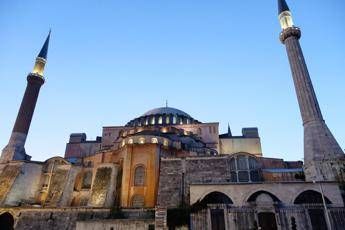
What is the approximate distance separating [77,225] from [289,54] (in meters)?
25.2

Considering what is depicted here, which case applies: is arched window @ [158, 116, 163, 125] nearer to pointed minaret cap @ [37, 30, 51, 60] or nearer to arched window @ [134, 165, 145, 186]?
arched window @ [134, 165, 145, 186]

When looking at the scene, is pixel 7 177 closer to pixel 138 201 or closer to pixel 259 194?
pixel 138 201

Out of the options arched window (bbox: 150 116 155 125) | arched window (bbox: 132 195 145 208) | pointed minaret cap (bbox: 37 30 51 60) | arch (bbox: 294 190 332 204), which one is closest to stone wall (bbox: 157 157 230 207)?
arched window (bbox: 132 195 145 208)

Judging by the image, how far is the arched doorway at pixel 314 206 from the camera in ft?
54.9

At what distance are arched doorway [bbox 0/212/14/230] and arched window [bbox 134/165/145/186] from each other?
1109 cm

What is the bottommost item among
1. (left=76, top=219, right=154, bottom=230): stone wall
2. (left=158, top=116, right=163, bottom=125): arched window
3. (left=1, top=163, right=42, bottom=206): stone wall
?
(left=76, top=219, right=154, bottom=230): stone wall

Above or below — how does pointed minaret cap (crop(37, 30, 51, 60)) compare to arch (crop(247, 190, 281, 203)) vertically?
above

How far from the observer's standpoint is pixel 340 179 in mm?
19656

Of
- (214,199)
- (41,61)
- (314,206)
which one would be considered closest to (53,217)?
(214,199)

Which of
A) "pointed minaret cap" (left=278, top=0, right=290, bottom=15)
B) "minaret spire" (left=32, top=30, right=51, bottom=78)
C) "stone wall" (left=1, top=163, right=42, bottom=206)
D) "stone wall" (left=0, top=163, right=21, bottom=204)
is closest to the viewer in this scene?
"stone wall" (left=0, top=163, right=21, bottom=204)

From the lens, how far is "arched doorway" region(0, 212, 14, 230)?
23.2 metres

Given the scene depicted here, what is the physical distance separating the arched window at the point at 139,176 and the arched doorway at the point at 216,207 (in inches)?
295

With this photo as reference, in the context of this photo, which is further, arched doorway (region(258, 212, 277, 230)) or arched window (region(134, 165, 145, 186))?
arched window (region(134, 165, 145, 186))

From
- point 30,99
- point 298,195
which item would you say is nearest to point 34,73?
point 30,99
